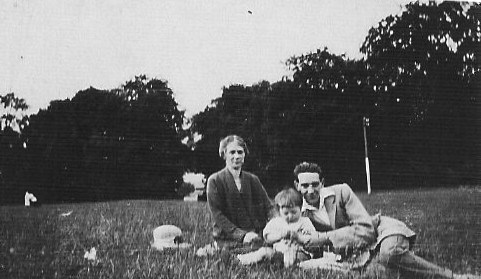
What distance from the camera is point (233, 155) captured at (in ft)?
8.90

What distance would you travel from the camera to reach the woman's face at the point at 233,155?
271 centimetres

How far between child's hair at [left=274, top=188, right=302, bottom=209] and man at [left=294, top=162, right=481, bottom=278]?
0.03 meters

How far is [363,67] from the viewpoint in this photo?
296cm

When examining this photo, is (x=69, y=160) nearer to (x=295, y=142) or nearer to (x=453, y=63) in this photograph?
(x=295, y=142)

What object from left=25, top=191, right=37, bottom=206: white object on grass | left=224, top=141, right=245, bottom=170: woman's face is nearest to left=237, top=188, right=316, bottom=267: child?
left=224, top=141, right=245, bottom=170: woman's face

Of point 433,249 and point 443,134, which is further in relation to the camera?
point 443,134

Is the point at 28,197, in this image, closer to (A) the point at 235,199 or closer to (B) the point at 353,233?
(A) the point at 235,199

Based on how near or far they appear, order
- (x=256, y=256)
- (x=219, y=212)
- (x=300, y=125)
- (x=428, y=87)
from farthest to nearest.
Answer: (x=428, y=87), (x=300, y=125), (x=219, y=212), (x=256, y=256)

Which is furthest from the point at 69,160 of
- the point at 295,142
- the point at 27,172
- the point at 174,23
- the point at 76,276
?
the point at 295,142

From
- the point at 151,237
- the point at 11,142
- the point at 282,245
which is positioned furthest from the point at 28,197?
the point at 282,245

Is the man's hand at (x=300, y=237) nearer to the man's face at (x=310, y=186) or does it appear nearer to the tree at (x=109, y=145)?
the man's face at (x=310, y=186)

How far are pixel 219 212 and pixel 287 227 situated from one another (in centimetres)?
37

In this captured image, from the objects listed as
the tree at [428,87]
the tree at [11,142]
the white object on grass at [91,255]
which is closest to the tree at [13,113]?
the tree at [11,142]

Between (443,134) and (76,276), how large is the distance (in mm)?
2171
